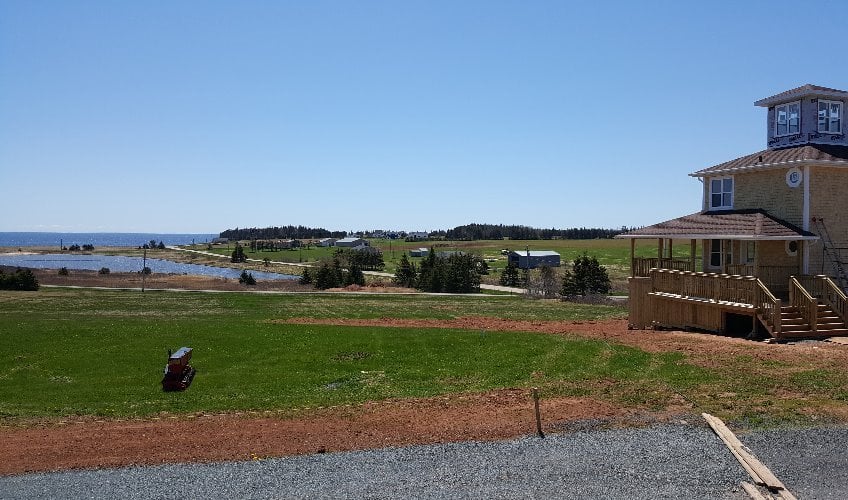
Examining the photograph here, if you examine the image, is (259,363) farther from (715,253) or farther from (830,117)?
(830,117)

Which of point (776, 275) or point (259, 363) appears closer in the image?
point (259, 363)

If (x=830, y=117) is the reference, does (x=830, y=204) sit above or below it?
below

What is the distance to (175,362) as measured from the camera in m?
18.4

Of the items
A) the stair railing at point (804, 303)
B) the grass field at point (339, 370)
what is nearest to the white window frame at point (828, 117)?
the stair railing at point (804, 303)

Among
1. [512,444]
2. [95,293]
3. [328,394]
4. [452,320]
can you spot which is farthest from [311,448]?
[95,293]

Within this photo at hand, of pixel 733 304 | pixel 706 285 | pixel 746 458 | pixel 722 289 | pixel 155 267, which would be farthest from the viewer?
pixel 155 267

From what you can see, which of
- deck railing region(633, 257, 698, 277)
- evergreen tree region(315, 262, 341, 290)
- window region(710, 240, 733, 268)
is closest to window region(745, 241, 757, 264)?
window region(710, 240, 733, 268)

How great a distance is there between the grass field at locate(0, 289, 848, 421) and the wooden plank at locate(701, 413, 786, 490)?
997 millimetres

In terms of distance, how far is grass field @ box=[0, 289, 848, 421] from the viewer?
584 inches

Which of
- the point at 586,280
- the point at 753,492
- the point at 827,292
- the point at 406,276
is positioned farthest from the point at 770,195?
the point at 406,276

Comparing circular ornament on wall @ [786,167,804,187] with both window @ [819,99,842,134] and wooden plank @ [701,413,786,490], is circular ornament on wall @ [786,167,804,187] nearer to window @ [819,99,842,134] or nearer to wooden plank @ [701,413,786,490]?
window @ [819,99,842,134]

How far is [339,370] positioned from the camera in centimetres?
2016

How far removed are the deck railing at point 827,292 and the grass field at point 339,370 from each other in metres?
5.66

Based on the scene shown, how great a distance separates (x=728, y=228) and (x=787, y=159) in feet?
Answer: 11.1
